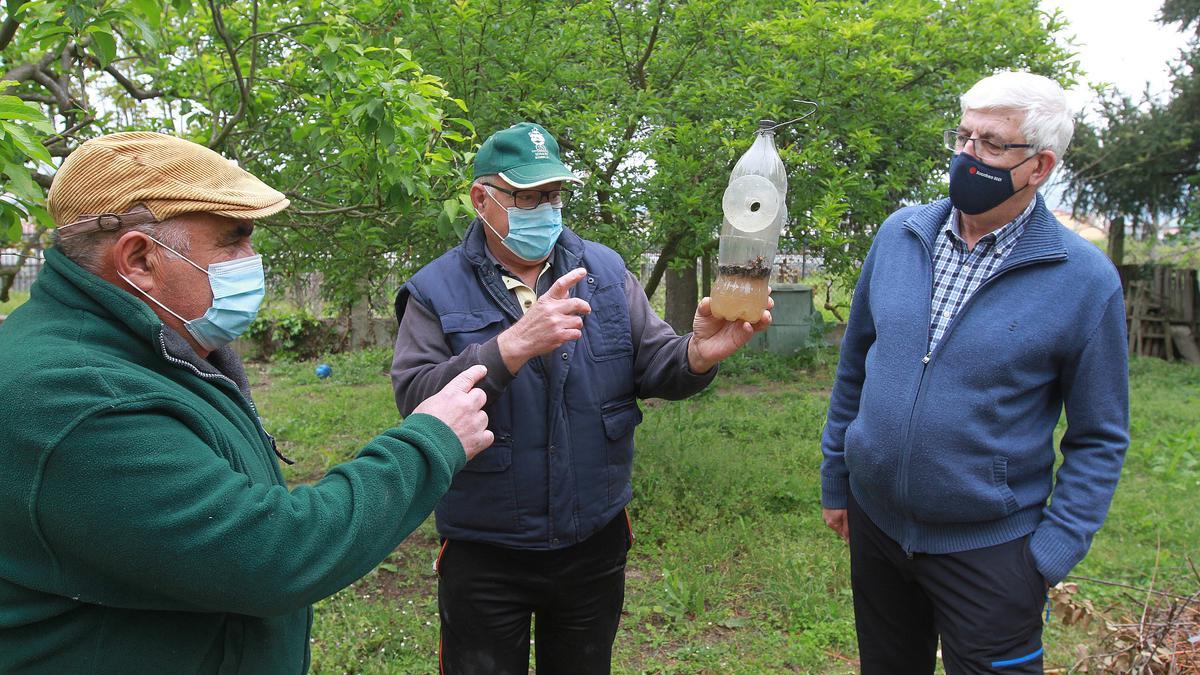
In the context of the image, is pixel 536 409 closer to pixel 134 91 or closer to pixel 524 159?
pixel 524 159

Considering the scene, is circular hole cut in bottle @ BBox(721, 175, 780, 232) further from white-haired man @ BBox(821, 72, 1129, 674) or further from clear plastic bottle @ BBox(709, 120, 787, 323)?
white-haired man @ BBox(821, 72, 1129, 674)

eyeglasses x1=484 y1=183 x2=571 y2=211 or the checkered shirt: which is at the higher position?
eyeglasses x1=484 y1=183 x2=571 y2=211

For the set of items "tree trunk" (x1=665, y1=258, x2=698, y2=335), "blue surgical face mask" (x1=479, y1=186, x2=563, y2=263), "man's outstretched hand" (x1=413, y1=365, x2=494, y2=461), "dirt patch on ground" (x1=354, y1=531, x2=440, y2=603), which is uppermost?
"blue surgical face mask" (x1=479, y1=186, x2=563, y2=263)

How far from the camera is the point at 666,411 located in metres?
8.25

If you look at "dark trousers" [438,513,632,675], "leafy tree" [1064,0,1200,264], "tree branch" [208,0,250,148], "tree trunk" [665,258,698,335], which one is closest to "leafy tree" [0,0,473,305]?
"tree branch" [208,0,250,148]

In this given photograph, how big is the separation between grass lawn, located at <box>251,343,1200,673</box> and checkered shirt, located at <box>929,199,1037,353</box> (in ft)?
6.68

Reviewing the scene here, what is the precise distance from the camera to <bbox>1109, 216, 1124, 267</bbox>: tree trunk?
14062 millimetres

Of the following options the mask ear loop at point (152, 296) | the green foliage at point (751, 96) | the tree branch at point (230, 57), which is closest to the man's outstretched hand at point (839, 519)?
the mask ear loop at point (152, 296)

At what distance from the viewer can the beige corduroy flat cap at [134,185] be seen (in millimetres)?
1620

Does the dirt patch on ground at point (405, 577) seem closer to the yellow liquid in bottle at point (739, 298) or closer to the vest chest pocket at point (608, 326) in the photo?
the vest chest pocket at point (608, 326)

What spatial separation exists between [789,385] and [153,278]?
9.94 meters

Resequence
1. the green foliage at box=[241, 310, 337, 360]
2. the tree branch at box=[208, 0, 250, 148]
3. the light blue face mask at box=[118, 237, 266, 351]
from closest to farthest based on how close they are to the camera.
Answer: the light blue face mask at box=[118, 237, 266, 351], the tree branch at box=[208, 0, 250, 148], the green foliage at box=[241, 310, 337, 360]

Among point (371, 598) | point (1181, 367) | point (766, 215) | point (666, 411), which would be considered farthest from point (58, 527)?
point (1181, 367)

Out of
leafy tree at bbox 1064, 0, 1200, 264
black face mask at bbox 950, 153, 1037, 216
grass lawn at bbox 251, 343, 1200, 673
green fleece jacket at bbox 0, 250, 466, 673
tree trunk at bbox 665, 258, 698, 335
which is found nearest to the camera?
green fleece jacket at bbox 0, 250, 466, 673
